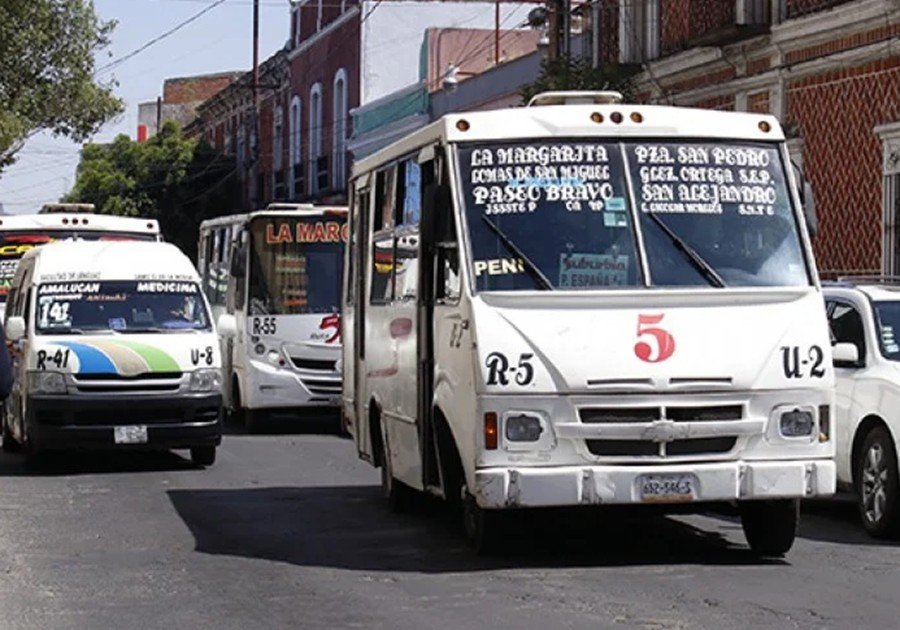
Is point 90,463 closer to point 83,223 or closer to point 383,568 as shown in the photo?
point 83,223

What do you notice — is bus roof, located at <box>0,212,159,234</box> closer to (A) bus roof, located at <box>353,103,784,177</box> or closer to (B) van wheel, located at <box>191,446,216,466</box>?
(B) van wheel, located at <box>191,446,216,466</box>

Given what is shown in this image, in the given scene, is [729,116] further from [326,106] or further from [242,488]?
[326,106]

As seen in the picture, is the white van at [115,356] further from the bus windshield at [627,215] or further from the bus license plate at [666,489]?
the bus license plate at [666,489]

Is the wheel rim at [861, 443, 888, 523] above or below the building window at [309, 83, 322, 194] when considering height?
below

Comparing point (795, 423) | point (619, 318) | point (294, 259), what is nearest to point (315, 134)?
point (294, 259)

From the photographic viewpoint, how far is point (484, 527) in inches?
487

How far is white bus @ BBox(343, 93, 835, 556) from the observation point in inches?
461

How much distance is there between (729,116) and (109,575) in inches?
182

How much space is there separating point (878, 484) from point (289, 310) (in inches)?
510

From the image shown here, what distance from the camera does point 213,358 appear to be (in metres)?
19.7

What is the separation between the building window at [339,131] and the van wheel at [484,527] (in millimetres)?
44014

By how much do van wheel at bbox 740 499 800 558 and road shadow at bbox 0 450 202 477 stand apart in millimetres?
8399

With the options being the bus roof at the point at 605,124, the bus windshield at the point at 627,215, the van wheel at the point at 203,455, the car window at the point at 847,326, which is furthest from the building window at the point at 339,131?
the bus windshield at the point at 627,215

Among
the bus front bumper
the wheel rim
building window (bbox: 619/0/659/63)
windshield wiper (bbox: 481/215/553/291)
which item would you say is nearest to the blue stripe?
windshield wiper (bbox: 481/215/553/291)
